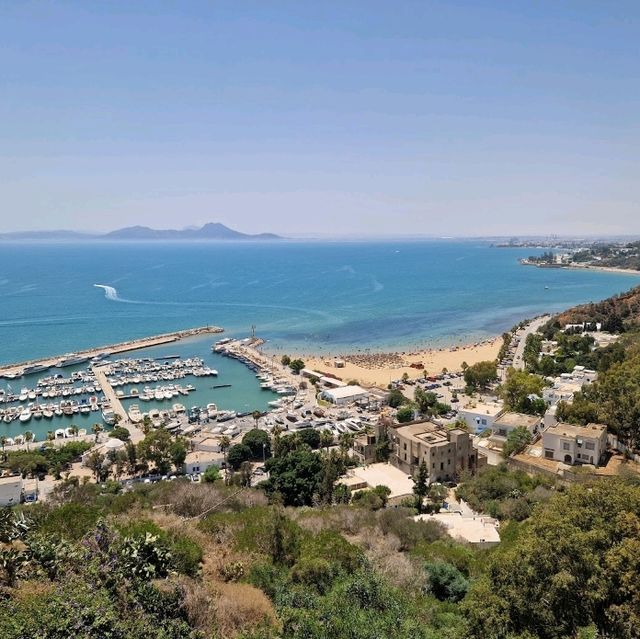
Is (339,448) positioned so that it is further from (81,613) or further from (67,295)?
(67,295)

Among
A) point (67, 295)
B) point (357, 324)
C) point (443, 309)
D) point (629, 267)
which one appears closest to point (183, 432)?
point (357, 324)

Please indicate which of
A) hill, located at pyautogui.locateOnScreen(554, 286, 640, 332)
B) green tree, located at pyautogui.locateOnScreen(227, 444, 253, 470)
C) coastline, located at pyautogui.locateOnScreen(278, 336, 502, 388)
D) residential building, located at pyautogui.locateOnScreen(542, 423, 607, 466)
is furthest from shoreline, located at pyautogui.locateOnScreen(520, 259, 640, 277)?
green tree, located at pyautogui.locateOnScreen(227, 444, 253, 470)

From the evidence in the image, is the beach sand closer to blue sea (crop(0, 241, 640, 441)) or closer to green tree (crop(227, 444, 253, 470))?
blue sea (crop(0, 241, 640, 441))

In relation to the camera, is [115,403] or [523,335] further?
[523,335]

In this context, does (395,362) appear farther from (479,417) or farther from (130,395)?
(130,395)

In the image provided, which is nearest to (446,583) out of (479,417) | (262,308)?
(479,417)

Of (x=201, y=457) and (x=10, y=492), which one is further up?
(x=10, y=492)
